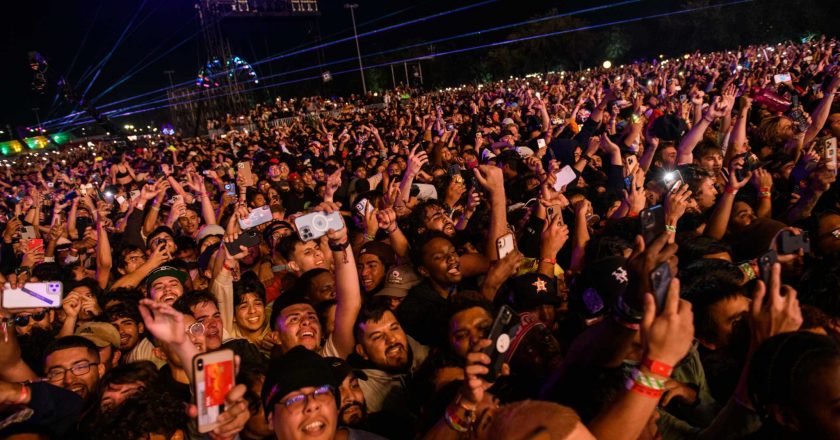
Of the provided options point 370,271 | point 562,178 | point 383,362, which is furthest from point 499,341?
point 562,178

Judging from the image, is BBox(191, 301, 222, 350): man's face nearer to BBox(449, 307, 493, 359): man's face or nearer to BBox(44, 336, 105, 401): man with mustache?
BBox(44, 336, 105, 401): man with mustache

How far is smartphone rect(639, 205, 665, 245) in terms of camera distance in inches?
83.0

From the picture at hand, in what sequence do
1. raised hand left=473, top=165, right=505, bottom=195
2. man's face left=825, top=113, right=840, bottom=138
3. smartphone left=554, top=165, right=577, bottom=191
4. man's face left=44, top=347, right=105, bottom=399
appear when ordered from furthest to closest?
man's face left=825, top=113, right=840, bottom=138, smartphone left=554, top=165, right=577, bottom=191, raised hand left=473, top=165, right=505, bottom=195, man's face left=44, top=347, right=105, bottom=399

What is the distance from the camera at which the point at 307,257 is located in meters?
4.53

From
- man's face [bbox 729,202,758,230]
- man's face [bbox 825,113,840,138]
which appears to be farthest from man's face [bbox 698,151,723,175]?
man's face [bbox 825,113,840,138]

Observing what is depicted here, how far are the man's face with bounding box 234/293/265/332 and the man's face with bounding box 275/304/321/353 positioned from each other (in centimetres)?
64

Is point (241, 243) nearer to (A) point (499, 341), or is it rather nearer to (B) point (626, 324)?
(A) point (499, 341)

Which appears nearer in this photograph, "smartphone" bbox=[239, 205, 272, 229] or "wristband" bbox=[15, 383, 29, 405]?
"wristband" bbox=[15, 383, 29, 405]

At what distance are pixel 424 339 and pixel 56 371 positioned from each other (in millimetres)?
2404

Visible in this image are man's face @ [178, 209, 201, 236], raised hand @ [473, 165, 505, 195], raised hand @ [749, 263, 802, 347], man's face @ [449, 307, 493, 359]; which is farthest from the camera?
man's face @ [178, 209, 201, 236]

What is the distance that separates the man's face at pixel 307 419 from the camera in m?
2.21

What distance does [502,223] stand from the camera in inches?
159

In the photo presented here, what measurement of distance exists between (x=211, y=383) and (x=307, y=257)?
2.75 m

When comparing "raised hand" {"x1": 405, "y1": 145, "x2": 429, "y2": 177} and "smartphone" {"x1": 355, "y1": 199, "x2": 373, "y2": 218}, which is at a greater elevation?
"raised hand" {"x1": 405, "y1": 145, "x2": 429, "y2": 177}
